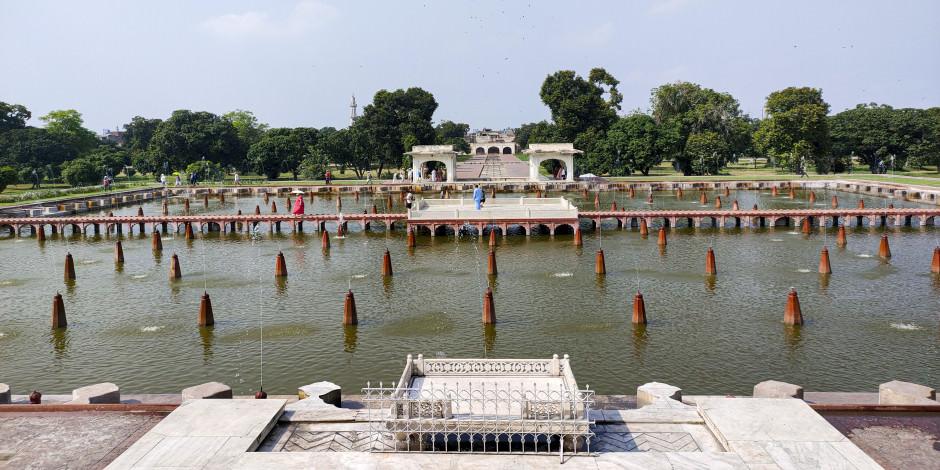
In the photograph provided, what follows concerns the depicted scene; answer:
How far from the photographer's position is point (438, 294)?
2911 centimetres

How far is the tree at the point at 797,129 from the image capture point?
87062 millimetres

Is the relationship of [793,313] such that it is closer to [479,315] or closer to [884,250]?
[479,315]

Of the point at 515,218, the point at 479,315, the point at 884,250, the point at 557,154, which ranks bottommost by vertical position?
the point at 479,315

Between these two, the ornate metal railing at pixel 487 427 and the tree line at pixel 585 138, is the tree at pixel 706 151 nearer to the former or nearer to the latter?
the tree line at pixel 585 138

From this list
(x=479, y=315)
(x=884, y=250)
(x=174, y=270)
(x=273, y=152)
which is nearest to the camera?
(x=479, y=315)

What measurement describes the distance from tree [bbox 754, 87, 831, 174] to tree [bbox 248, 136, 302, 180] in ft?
198

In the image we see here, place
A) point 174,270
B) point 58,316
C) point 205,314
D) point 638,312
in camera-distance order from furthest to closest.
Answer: point 174,270, point 58,316, point 205,314, point 638,312

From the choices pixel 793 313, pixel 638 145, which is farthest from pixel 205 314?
pixel 638 145

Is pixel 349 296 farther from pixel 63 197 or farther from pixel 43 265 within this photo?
pixel 63 197

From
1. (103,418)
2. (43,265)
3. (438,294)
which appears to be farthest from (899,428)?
(43,265)

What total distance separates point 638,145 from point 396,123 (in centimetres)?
3469

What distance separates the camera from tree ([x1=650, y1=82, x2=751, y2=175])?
312 feet

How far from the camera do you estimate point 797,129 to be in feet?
288

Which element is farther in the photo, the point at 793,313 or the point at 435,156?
the point at 435,156
